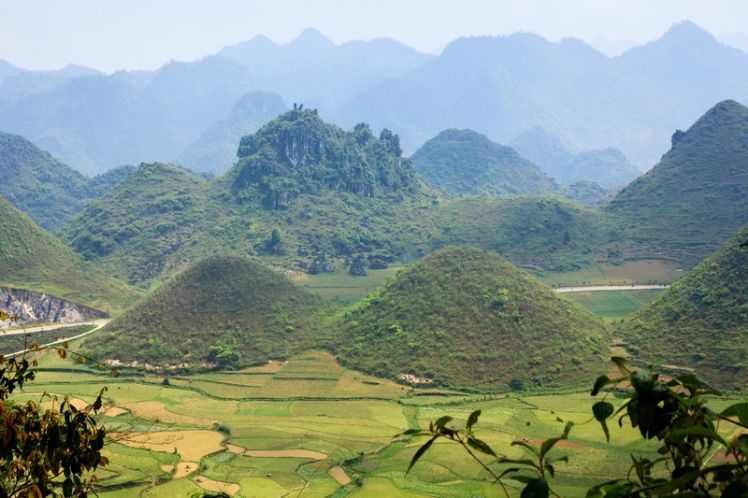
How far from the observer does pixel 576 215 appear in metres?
99.1

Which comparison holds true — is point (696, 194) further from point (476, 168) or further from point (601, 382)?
point (601, 382)

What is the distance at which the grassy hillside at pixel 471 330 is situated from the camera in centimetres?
4866

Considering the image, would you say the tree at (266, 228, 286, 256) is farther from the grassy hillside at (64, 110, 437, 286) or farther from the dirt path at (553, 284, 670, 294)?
the dirt path at (553, 284, 670, 294)

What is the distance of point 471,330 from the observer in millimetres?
52375

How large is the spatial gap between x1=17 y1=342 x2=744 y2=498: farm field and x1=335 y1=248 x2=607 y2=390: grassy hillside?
2.39m

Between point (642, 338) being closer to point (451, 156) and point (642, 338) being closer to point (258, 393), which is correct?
point (258, 393)

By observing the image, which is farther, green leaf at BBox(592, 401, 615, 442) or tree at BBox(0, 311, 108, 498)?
tree at BBox(0, 311, 108, 498)

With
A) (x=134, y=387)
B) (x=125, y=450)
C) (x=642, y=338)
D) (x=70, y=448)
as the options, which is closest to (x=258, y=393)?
(x=134, y=387)

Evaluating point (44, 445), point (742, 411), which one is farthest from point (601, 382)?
point (44, 445)

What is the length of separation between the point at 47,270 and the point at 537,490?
268ft

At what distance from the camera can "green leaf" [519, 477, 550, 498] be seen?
11.6 feet

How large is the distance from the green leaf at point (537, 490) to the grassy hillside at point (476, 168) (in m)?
150

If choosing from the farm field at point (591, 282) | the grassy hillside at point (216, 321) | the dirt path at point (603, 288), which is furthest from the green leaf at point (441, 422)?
the dirt path at point (603, 288)

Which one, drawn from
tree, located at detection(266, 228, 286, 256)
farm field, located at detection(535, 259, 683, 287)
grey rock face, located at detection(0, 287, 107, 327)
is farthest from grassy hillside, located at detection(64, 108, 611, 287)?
grey rock face, located at detection(0, 287, 107, 327)
